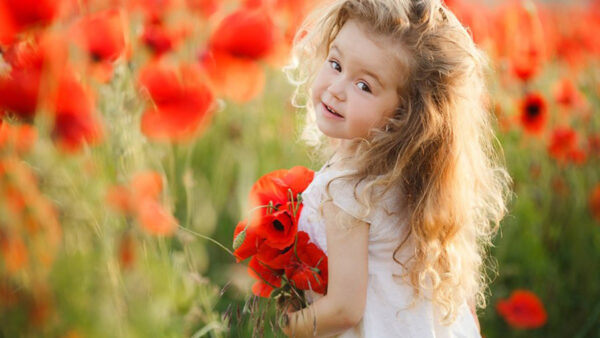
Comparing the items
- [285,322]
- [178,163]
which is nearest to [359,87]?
[285,322]

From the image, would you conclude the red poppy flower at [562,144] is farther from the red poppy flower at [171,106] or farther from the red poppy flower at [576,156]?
the red poppy flower at [171,106]

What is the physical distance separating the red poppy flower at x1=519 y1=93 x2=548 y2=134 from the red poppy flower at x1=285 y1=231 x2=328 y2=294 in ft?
3.70

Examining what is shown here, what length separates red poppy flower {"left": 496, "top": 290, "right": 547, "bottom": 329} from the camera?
64.1 inches

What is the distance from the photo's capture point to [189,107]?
1.20 metres

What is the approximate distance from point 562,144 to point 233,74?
1.00 metres

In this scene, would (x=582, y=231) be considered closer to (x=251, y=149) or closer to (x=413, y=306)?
(x=251, y=149)

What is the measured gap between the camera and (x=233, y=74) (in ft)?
4.69

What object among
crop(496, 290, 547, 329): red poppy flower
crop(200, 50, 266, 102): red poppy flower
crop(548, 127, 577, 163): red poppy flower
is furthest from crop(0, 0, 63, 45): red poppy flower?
crop(548, 127, 577, 163): red poppy flower

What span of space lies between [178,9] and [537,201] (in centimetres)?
115

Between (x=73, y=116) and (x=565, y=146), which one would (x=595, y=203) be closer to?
(x=565, y=146)

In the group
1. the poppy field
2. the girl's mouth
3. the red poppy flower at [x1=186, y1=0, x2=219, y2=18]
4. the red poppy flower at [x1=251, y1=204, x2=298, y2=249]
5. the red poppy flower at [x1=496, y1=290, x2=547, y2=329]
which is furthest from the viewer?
the red poppy flower at [x1=186, y1=0, x2=219, y2=18]

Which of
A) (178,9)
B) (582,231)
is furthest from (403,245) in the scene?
(582,231)

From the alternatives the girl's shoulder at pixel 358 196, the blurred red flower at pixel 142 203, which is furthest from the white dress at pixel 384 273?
the blurred red flower at pixel 142 203

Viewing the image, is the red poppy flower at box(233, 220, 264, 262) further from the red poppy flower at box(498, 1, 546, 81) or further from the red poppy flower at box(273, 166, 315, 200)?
the red poppy flower at box(498, 1, 546, 81)
